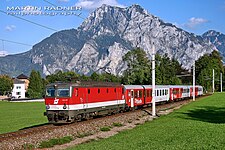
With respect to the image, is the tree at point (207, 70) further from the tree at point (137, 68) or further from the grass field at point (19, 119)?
the grass field at point (19, 119)

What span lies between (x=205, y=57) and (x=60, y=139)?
138744 millimetres

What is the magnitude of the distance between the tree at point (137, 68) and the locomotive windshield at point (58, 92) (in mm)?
64643

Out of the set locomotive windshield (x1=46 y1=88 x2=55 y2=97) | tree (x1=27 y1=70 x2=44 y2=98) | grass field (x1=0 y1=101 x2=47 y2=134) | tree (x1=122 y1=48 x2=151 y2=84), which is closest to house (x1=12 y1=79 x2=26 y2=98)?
tree (x1=27 y1=70 x2=44 y2=98)

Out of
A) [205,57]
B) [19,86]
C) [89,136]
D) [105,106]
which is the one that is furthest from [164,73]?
[19,86]

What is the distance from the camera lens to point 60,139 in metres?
20.1

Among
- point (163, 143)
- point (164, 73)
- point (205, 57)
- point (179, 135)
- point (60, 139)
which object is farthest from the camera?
point (205, 57)

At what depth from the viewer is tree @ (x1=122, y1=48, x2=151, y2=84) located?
95062 mm

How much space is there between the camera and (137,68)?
322 ft

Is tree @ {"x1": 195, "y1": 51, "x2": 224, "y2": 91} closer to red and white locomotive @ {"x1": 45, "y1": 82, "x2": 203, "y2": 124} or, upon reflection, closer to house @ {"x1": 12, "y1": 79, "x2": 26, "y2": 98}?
house @ {"x1": 12, "y1": 79, "x2": 26, "y2": 98}

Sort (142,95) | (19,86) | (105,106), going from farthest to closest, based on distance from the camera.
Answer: (19,86) → (142,95) → (105,106)

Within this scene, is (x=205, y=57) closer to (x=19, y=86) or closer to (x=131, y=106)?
(x=19, y=86)

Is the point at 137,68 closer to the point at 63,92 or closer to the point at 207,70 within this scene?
the point at 207,70

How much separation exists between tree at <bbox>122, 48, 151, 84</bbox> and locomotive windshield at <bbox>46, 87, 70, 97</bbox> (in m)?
64.6

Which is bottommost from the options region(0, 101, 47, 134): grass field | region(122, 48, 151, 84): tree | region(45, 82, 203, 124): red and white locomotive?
region(0, 101, 47, 134): grass field
